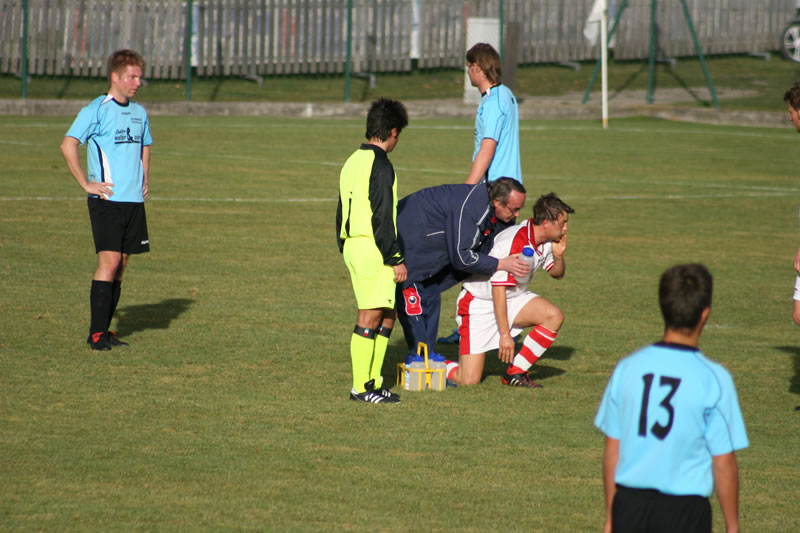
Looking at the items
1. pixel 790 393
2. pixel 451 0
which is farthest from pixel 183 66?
pixel 790 393

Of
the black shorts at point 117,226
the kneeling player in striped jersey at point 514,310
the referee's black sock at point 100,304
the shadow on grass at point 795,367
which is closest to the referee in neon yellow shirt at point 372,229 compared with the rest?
the kneeling player in striped jersey at point 514,310

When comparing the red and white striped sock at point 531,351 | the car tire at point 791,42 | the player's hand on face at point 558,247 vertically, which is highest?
the car tire at point 791,42

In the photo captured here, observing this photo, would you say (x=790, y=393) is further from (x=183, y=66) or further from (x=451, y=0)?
(x=451, y=0)

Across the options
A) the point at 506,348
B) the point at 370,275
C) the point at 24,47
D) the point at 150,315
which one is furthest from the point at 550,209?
the point at 24,47

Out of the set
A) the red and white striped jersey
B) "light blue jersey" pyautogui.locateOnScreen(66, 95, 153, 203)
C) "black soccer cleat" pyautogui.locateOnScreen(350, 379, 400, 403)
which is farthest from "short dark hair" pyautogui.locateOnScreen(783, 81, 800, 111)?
"light blue jersey" pyautogui.locateOnScreen(66, 95, 153, 203)

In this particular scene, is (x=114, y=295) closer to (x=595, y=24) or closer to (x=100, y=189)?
(x=100, y=189)

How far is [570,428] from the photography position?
6832 millimetres

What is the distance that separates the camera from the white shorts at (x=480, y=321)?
26.0 ft

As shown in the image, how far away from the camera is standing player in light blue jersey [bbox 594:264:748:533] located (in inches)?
145

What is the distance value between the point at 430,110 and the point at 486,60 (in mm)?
22541

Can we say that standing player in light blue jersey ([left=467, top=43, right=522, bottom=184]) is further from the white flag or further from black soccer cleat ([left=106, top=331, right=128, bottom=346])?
the white flag

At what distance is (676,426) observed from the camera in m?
3.70

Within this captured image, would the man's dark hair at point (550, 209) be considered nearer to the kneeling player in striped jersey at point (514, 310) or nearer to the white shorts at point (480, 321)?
the kneeling player in striped jersey at point (514, 310)

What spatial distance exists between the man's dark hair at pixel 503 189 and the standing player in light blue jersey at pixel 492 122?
2.83ft
